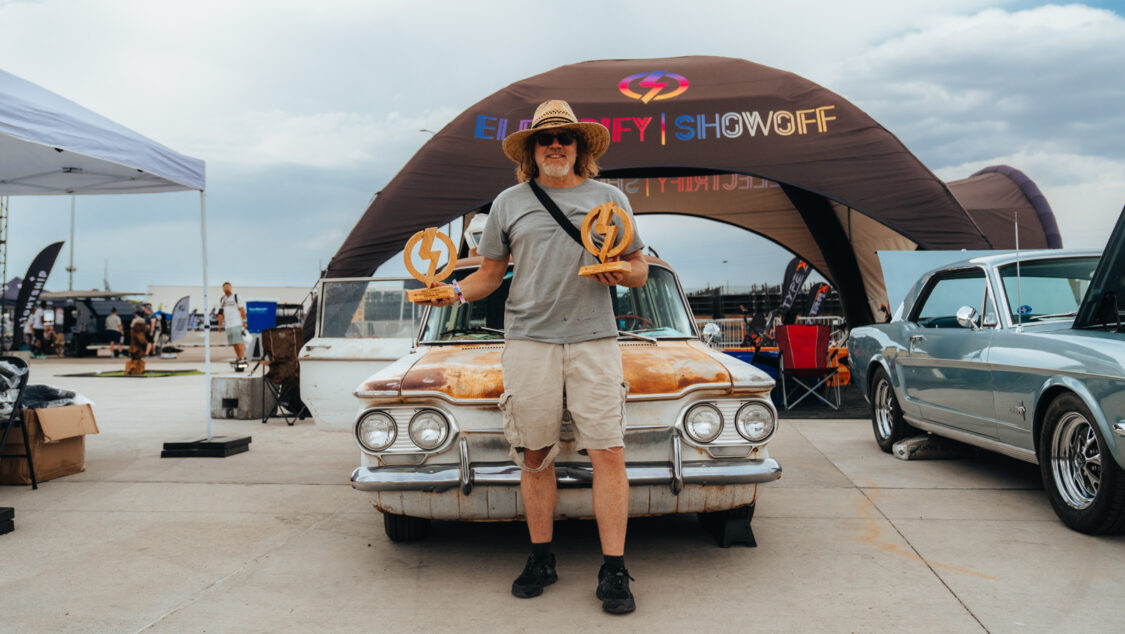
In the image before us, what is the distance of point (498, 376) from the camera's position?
11.0 ft

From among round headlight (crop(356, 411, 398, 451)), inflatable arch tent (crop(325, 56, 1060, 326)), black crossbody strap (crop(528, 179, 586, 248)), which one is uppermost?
inflatable arch tent (crop(325, 56, 1060, 326))

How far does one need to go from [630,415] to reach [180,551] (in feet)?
7.77

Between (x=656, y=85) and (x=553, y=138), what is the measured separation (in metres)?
7.19

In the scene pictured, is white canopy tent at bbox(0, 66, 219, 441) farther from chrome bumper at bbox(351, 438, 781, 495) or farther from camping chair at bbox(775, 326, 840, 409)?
camping chair at bbox(775, 326, 840, 409)

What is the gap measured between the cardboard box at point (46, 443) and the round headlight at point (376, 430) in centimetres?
344

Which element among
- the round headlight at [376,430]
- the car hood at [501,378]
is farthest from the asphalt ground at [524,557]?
the car hood at [501,378]

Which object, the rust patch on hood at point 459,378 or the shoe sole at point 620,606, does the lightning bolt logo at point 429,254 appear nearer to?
the rust patch on hood at point 459,378

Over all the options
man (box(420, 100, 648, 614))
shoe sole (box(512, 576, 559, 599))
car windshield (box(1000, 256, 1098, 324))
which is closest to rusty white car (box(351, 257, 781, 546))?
man (box(420, 100, 648, 614))

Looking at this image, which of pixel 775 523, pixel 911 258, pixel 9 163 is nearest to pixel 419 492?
pixel 775 523

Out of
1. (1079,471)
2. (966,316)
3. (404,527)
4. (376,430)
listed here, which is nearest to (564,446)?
(376,430)

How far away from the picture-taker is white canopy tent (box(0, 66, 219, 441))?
197 inches

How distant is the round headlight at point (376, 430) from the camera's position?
3283 millimetres

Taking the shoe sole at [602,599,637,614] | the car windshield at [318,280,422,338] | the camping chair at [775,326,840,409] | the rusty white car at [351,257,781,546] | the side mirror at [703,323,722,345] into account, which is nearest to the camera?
the shoe sole at [602,599,637,614]

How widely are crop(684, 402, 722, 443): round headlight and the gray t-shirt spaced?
521mm
